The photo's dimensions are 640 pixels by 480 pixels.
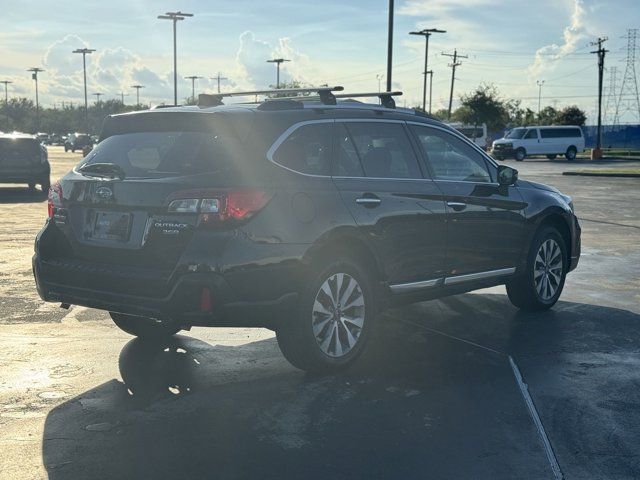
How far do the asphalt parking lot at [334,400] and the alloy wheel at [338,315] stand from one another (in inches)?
8.5

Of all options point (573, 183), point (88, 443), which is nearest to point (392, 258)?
point (88, 443)

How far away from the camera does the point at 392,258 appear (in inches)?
244

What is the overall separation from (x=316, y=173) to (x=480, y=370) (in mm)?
1783

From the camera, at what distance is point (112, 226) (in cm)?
543

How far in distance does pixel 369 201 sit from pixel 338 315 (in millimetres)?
830

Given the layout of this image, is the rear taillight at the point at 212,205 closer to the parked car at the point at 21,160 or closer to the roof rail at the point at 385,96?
the roof rail at the point at 385,96

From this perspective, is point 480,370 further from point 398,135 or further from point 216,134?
point 216,134

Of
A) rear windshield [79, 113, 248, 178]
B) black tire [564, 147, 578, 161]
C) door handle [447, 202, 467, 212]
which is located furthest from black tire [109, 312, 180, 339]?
black tire [564, 147, 578, 161]

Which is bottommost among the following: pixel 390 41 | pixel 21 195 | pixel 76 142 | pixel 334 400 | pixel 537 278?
pixel 76 142

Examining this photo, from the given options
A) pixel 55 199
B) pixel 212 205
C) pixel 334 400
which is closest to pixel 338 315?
pixel 334 400

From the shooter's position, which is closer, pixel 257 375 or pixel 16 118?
pixel 257 375

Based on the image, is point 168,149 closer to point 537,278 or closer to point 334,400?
point 334,400

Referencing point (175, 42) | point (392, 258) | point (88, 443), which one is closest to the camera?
point (88, 443)

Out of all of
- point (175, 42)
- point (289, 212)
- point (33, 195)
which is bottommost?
point (33, 195)
